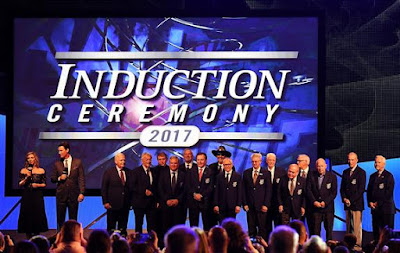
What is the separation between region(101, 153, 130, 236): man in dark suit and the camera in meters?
10.2

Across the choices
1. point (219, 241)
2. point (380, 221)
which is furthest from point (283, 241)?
point (380, 221)

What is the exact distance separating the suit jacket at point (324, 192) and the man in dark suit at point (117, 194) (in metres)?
2.40

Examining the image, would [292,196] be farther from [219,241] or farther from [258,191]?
[219,241]

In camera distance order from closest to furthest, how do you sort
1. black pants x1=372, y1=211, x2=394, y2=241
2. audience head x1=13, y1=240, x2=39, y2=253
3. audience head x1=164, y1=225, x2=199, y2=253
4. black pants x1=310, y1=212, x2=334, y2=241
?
audience head x1=164, y1=225, x2=199, y2=253 → audience head x1=13, y1=240, x2=39, y2=253 → black pants x1=310, y1=212, x2=334, y2=241 → black pants x1=372, y1=211, x2=394, y2=241

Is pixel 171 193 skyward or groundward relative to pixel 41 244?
skyward

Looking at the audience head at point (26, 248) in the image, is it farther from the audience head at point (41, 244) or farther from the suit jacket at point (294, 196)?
the suit jacket at point (294, 196)

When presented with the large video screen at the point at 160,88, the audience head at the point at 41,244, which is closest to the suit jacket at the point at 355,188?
the large video screen at the point at 160,88

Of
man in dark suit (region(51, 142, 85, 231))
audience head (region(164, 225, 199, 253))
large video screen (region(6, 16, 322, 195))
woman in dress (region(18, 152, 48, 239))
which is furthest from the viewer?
large video screen (region(6, 16, 322, 195))

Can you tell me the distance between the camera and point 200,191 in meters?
10.2

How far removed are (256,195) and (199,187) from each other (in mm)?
753

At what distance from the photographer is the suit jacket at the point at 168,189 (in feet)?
33.6

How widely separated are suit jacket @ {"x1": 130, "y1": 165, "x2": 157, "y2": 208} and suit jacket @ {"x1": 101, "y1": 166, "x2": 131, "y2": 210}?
0.25ft

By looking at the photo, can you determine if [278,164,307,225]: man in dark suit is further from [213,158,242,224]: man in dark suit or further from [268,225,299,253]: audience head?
[268,225,299,253]: audience head

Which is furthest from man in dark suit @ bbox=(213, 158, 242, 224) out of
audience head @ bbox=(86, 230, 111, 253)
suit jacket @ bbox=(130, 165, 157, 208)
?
audience head @ bbox=(86, 230, 111, 253)
